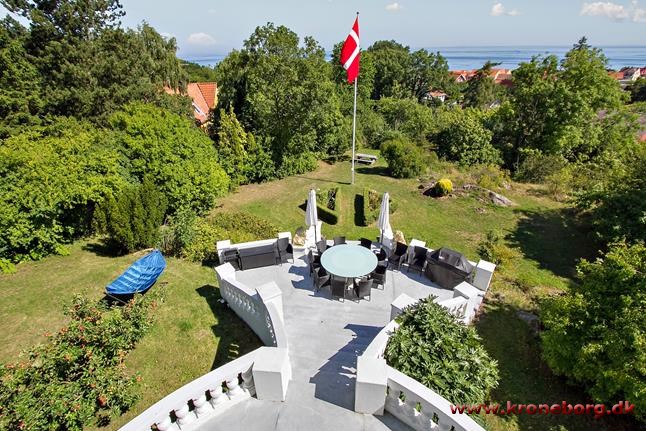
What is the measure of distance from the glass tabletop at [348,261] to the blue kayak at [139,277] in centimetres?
532

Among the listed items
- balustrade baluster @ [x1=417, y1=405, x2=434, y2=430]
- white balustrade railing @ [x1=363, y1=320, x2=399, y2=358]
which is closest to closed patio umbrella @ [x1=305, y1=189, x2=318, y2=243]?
white balustrade railing @ [x1=363, y1=320, x2=399, y2=358]

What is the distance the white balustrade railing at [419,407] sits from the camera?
4.26 m

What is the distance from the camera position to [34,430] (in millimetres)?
4828

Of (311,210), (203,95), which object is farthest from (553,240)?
(203,95)

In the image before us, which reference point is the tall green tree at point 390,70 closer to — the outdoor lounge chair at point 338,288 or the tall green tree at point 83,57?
the tall green tree at point 83,57

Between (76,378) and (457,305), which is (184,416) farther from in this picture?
(457,305)

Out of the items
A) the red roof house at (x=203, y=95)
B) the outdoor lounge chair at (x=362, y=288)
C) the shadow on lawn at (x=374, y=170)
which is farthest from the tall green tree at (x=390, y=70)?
the outdoor lounge chair at (x=362, y=288)

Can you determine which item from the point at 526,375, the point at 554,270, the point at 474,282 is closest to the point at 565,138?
the point at 554,270

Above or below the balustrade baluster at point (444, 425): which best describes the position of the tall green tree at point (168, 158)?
above

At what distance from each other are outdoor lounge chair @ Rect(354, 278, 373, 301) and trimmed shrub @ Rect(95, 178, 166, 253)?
8.64 m

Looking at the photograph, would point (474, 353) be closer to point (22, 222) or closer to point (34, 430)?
point (34, 430)

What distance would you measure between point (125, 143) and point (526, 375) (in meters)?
17.1

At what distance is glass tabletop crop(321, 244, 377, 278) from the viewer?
8695 millimetres

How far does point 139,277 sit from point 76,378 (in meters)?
3.82
